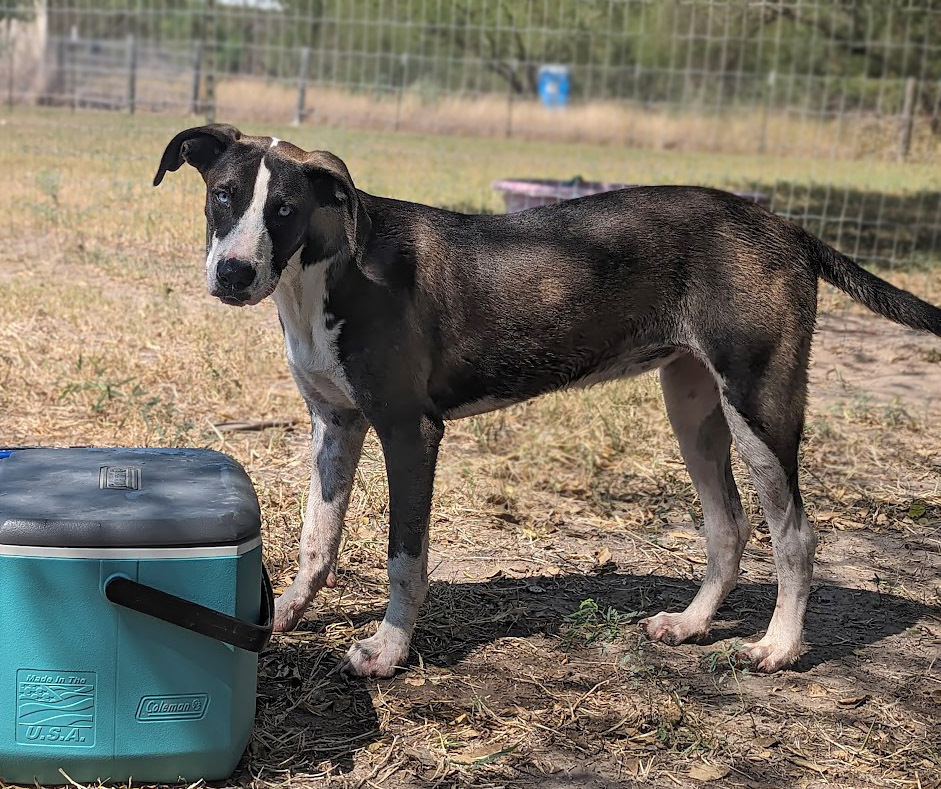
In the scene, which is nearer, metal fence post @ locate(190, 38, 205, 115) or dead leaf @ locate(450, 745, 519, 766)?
dead leaf @ locate(450, 745, 519, 766)

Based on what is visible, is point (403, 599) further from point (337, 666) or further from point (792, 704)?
point (792, 704)

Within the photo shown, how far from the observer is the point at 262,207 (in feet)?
10.7

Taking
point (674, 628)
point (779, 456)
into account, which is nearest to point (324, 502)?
point (674, 628)

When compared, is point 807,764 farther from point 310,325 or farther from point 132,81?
point 132,81

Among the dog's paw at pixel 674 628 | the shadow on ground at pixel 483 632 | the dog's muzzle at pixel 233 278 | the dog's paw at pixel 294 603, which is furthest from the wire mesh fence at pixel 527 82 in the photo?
the dog's muzzle at pixel 233 278

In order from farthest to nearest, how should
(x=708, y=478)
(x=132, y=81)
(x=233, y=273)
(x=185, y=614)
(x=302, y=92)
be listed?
(x=132, y=81) → (x=302, y=92) → (x=708, y=478) → (x=233, y=273) → (x=185, y=614)

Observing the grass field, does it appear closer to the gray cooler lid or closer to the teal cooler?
the teal cooler

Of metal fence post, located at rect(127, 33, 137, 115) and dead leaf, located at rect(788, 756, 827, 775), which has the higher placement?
metal fence post, located at rect(127, 33, 137, 115)

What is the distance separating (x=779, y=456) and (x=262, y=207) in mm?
1752

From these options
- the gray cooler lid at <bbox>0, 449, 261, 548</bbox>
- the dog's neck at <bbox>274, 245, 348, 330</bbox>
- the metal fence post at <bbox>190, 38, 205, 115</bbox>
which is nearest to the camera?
the gray cooler lid at <bbox>0, 449, 261, 548</bbox>

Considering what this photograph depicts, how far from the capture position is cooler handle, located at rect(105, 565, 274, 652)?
2730 millimetres

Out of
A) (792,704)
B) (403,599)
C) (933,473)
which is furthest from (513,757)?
(933,473)

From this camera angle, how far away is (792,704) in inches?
142

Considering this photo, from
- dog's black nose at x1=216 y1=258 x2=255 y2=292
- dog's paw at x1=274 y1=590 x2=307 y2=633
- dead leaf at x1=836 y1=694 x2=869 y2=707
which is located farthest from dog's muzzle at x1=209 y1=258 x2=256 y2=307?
dead leaf at x1=836 y1=694 x2=869 y2=707
